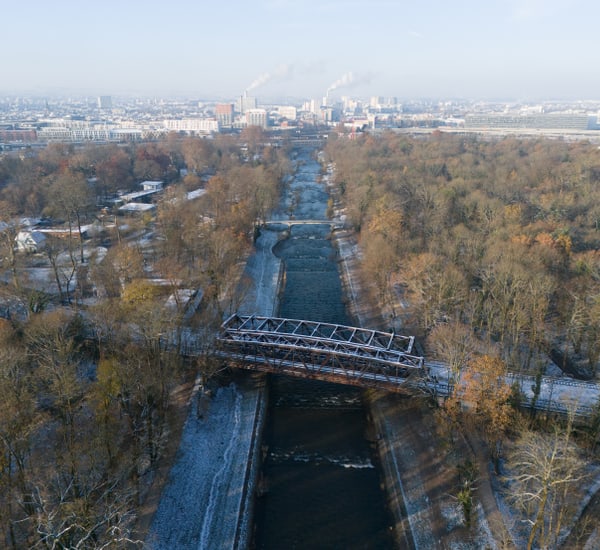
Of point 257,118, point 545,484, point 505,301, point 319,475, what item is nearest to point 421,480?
point 319,475

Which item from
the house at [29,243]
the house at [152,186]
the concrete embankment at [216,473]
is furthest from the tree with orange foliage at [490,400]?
the house at [152,186]

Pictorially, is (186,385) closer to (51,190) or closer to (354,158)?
(51,190)

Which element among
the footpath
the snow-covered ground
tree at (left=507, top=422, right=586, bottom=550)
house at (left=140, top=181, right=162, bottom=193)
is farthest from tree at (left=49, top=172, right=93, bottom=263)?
tree at (left=507, top=422, right=586, bottom=550)

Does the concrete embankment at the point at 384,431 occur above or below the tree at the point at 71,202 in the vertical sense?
below

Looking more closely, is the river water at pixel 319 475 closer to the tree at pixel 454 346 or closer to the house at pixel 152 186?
the tree at pixel 454 346

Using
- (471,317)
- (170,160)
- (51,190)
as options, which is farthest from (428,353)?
(170,160)
